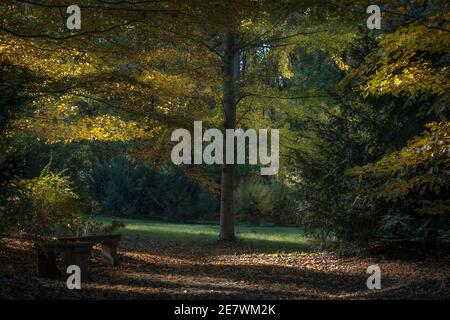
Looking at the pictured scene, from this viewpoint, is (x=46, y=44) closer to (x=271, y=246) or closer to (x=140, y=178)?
(x=271, y=246)

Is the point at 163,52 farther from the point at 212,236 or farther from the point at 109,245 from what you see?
the point at 212,236

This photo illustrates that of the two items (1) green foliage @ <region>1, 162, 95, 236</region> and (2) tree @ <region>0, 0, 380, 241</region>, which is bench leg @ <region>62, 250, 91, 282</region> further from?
(2) tree @ <region>0, 0, 380, 241</region>

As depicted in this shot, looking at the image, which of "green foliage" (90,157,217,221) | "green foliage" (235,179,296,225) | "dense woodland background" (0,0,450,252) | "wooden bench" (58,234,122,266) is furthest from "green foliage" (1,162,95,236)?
"green foliage" (235,179,296,225)

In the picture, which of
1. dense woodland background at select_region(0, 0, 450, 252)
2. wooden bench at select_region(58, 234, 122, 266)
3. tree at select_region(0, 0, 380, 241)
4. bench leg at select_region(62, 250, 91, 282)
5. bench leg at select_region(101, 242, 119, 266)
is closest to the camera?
dense woodland background at select_region(0, 0, 450, 252)

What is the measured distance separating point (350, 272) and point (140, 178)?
49.1ft

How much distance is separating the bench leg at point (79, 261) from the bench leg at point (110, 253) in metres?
1.88

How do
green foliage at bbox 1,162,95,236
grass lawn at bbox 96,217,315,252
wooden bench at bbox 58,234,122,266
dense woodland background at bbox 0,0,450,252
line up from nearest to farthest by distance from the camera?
dense woodland background at bbox 0,0,450,252, wooden bench at bbox 58,234,122,266, green foliage at bbox 1,162,95,236, grass lawn at bbox 96,217,315,252

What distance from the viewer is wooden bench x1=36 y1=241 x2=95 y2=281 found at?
29.4 feet

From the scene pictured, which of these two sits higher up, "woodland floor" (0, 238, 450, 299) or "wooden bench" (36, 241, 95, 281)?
"wooden bench" (36, 241, 95, 281)

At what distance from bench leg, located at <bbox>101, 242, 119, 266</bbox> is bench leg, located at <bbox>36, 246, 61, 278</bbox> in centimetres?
191

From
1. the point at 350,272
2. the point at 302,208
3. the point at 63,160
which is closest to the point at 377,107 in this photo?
the point at 302,208

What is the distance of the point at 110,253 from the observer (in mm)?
10992

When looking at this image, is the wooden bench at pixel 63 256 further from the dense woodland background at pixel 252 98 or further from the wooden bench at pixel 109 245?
the wooden bench at pixel 109 245

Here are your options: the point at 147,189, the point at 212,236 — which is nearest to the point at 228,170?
the point at 212,236
